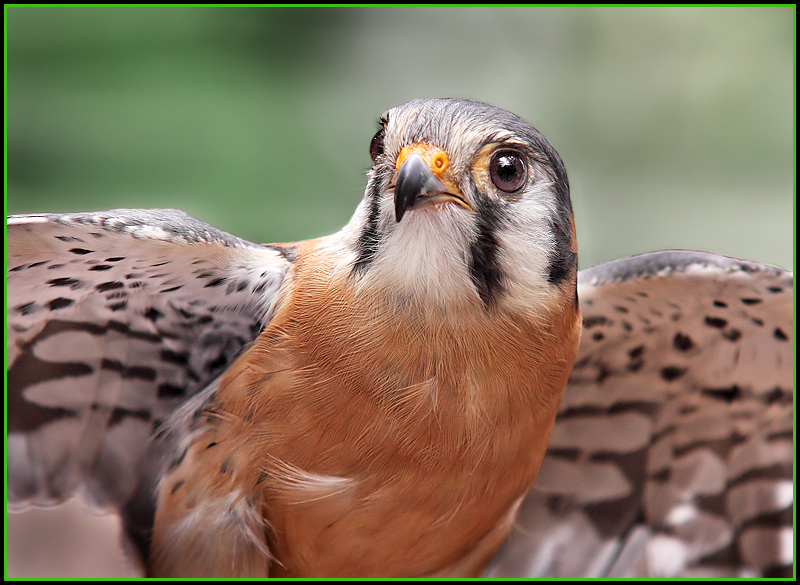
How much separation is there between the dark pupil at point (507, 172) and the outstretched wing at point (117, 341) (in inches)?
25.3

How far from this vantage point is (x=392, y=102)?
366 cm

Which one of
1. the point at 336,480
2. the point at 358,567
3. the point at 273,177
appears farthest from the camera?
the point at 273,177

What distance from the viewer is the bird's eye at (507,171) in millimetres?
1404

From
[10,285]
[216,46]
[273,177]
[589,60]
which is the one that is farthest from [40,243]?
[589,60]

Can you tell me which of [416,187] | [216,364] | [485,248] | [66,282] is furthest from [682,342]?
[66,282]

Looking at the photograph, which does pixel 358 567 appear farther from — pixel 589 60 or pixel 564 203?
pixel 589 60

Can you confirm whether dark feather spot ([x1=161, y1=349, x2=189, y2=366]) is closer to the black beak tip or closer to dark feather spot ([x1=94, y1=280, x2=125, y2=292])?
dark feather spot ([x1=94, y1=280, x2=125, y2=292])

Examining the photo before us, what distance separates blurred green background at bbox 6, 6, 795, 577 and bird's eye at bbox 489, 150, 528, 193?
5.55 ft

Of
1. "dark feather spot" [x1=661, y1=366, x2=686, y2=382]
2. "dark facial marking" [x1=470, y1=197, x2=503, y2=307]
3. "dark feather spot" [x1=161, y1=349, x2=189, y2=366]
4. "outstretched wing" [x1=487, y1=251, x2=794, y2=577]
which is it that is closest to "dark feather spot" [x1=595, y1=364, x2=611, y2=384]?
"outstretched wing" [x1=487, y1=251, x2=794, y2=577]

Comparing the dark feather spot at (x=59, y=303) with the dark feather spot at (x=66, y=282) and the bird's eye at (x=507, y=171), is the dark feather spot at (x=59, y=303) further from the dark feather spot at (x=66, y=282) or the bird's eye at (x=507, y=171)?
the bird's eye at (x=507, y=171)

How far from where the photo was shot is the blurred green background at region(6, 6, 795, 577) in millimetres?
3273

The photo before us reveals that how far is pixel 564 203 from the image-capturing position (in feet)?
5.00

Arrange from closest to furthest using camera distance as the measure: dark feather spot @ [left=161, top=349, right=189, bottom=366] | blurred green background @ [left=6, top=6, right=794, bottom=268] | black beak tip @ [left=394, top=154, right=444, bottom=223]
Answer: black beak tip @ [left=394, top=154, right=444, bottom=223] → dark feather spot @ [left=161, top=349, right=189, bottom=366] → blurred green background @ [left=6, top=6, right=794, bottom=268]

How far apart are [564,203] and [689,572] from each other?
51.0 inches
